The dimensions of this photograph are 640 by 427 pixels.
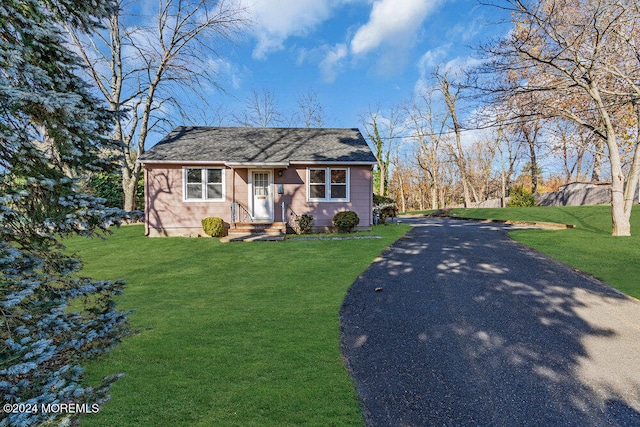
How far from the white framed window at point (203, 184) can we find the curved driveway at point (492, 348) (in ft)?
30.1

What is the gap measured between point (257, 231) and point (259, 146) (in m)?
4.54

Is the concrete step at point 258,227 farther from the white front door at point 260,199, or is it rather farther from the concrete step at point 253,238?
the white front door at point 260,199

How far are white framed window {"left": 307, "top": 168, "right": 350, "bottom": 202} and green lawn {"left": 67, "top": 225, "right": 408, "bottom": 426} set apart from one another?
5842mm

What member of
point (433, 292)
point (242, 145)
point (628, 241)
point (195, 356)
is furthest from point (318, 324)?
point (242, 145)

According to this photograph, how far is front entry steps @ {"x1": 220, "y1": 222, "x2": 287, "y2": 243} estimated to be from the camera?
12.7m

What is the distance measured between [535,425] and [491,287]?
12.9 feet

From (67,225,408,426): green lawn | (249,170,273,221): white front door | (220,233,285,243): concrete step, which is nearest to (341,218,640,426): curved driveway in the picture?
(67,225,408,426): green lawn

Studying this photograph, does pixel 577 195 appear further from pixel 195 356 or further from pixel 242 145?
pixel 195 356

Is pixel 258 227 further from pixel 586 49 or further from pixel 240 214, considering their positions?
pixel 586 49

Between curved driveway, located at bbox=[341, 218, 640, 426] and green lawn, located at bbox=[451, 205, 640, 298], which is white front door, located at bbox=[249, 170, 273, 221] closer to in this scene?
curved driveway, located at bbox=[341, 218, 640, 426]

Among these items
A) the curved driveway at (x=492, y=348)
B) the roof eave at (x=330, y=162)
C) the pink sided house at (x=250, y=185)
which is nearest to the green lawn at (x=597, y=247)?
the curved driveway at (x=492, y=348)

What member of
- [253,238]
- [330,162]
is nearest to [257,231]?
[253,238]

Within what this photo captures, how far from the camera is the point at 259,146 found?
15.6 metres

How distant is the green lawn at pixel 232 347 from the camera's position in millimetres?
2846
